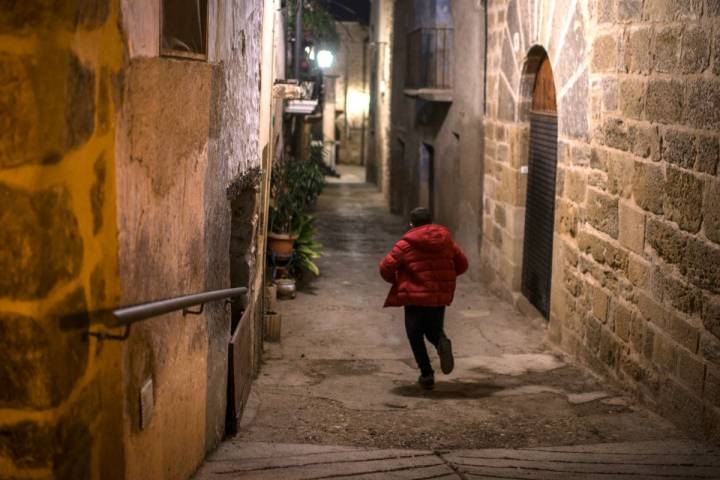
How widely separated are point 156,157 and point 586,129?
483 cm

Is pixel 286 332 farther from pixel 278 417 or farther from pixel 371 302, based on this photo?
pixel 278 417

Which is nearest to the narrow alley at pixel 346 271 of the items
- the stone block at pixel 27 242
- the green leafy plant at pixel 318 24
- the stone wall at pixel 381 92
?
the stone block at pixel 27 242

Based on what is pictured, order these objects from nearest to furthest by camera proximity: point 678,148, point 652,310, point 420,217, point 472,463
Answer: point 472,463 → point 678,148 → point 652,310 → point 420,217

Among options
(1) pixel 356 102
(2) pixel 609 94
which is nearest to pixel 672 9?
(2) pixel 609 94

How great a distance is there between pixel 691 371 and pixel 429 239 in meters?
2.10

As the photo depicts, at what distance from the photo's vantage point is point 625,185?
22.0 ft

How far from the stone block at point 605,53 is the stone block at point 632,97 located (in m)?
0.25

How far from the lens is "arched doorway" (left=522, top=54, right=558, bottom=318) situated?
9.35m

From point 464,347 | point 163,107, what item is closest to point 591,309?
point 464,347

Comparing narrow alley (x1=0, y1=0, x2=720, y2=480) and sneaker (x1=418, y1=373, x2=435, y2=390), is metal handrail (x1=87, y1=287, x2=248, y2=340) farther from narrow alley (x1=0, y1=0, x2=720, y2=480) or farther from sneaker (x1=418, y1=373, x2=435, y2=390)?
sneaker (x1=418, y1=373, x2=435, y2=390)

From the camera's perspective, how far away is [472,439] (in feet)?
19.1

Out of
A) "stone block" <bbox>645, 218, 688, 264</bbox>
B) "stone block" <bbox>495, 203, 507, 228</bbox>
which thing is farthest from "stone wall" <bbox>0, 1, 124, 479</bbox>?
"stone block" <bbox>495, 203, 507, 228</bbox>

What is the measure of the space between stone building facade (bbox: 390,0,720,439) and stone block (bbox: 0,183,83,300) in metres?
3.92

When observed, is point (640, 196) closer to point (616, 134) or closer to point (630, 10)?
point (616, 134)
